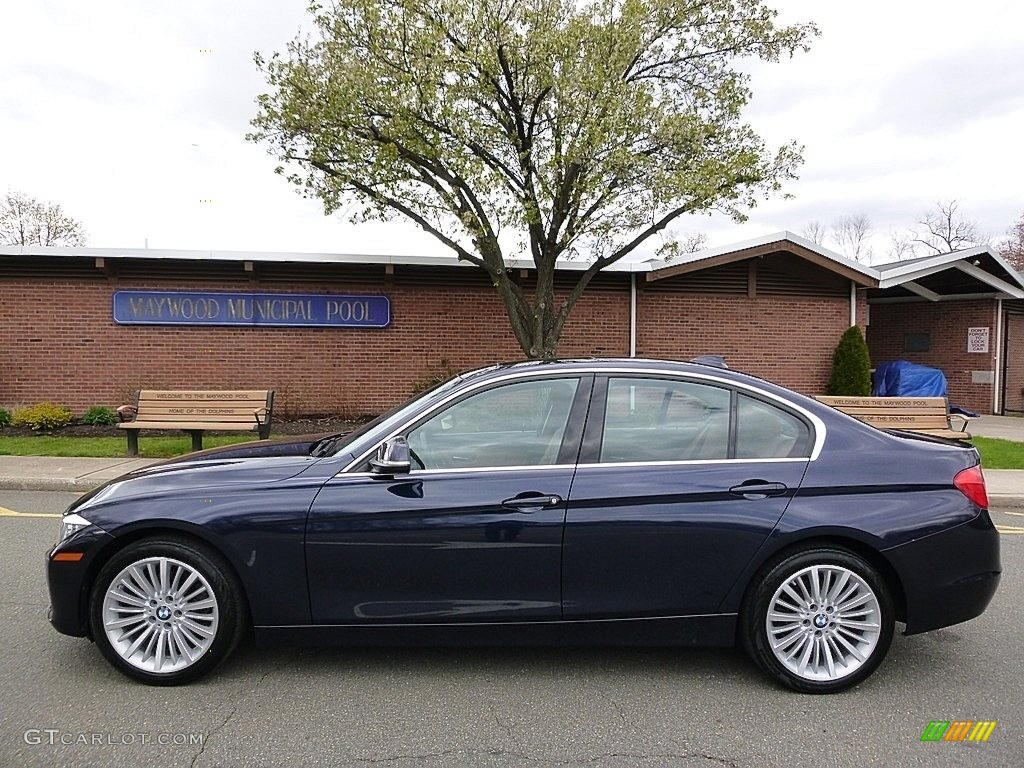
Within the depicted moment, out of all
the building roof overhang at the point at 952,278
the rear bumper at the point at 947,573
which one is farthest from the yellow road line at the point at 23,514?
the building roof overhang at the point at 952,278

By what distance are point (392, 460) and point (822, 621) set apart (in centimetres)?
216

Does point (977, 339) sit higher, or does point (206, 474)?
point (977, 339)

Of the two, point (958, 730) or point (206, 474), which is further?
point (206, 474)

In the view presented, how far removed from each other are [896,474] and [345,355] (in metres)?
11.0

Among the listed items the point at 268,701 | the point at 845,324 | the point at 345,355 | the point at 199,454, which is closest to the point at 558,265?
the point at 345,355

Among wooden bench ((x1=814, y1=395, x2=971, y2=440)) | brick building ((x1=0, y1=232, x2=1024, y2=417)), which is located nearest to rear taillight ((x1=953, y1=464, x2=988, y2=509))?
wooden bench ((x1=814, y1=395, x2=971, y2=440))

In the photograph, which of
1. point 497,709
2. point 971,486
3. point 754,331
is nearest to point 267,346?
point 754,331

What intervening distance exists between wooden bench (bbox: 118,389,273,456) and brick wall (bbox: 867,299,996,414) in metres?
15.9

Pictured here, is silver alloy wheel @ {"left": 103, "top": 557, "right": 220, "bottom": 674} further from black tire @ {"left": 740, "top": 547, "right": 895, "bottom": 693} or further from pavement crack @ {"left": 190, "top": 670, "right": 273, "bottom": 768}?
black tire @ {"left": 740, "top": 547, "right": 895, "bottom": 693}

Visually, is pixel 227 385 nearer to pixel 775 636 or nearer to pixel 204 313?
pixel 204 313

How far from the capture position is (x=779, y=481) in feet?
11.0

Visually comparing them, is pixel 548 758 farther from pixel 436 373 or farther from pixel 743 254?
pixel 743 254

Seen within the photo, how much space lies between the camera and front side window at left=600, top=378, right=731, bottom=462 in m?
3.43

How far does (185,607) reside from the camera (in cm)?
327
